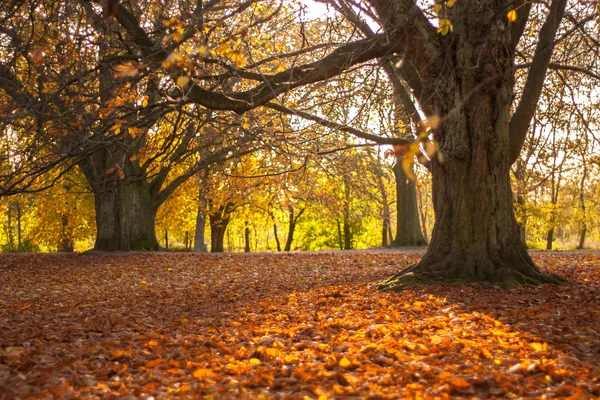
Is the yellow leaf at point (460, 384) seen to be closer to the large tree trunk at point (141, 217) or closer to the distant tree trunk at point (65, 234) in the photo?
the large tree trunk at point (141, 217)

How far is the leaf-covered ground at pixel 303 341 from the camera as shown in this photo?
3.30m

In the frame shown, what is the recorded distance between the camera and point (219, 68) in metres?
9.01

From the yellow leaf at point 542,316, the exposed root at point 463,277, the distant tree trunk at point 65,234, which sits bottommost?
the yellow leaf at point 542,316

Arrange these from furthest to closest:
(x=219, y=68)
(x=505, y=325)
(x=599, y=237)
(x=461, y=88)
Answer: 1. (x=599, y=237)
2. (x=219, y=68)
3. (x=461, y=88)
4. (x=505, y=325)

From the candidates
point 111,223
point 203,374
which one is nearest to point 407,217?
point 111,223

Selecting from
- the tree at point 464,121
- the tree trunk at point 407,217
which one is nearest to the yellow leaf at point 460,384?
the tree at point 464,121

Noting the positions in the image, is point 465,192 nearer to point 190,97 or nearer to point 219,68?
point 190,97

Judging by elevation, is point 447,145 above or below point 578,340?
above

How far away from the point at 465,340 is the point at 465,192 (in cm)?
311

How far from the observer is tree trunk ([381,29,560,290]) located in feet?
22.7

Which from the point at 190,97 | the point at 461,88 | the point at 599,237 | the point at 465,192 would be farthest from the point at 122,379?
the point at 599,237

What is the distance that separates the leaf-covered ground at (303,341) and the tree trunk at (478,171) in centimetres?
46

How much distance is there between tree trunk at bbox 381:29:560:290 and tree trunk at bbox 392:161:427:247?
11.1 metres

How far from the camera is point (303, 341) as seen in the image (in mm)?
4426
